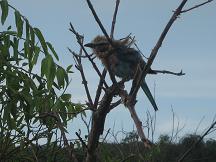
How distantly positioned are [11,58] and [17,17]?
0.93 ft

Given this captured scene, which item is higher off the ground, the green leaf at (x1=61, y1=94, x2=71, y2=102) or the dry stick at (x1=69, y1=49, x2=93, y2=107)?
the green leaf at (x1=61, y1=94, x2=71, y2=102)

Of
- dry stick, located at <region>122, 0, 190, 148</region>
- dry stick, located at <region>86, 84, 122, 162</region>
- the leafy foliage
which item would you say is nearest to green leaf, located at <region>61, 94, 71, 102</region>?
the leafy foliage

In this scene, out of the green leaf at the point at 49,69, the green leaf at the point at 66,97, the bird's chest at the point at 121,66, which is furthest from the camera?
the bird's chest at the point at 121,66

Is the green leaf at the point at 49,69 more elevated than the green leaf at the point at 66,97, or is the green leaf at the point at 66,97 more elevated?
the green leaf at the point at 49,69

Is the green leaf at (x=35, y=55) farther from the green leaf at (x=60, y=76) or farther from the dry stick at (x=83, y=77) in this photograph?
the dry stick at (x=83, y=77)

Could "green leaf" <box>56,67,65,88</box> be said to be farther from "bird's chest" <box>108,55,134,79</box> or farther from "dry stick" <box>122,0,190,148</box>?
"dry stick" <box>122,0,190,148</box>

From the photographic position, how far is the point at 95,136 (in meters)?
1.68

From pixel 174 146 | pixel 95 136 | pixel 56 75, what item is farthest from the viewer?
pixel 56 75

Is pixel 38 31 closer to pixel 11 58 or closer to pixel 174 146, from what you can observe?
pixel 11 58

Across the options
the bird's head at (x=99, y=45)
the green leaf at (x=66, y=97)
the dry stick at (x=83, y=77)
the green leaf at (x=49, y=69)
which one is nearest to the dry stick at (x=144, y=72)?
the dry stick at (x=83, y=77)

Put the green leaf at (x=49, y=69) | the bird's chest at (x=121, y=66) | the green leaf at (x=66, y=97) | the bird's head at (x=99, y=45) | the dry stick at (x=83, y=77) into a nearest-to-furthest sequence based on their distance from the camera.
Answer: the dry stick at (x=83, y=77) → the green leaf at (x=49, y=69) → the green leaf at (x=66, y=97) → the bird's head at (x=99, y=45) → the bird's chest at (x=121, y=66)

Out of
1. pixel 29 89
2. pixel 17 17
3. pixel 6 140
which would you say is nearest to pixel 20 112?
pixel 29 89

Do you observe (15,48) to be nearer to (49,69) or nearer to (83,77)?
(49,69)

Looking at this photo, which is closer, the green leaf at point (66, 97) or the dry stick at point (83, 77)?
the dry stick at point (83, 77)
